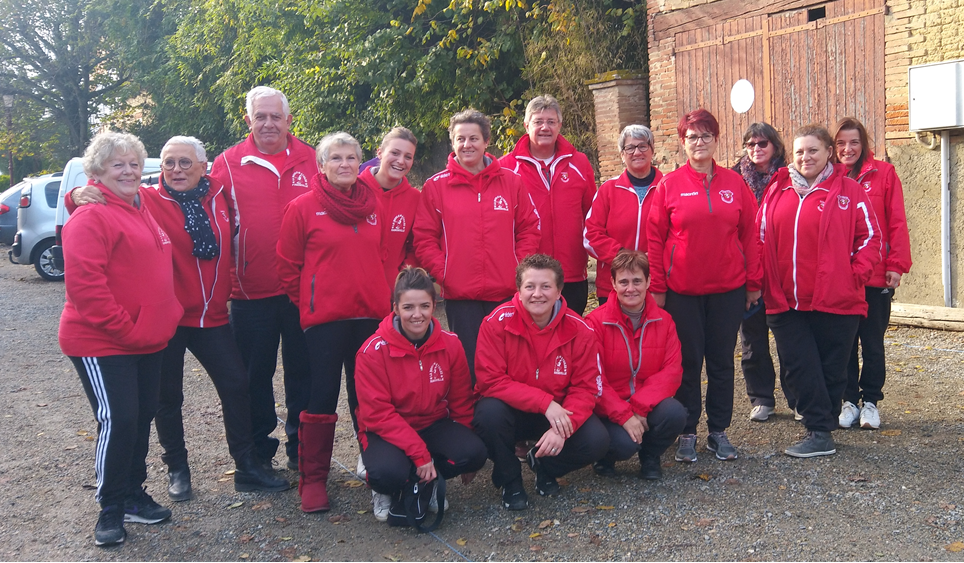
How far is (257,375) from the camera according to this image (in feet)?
16.1

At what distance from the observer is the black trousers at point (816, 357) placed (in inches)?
190

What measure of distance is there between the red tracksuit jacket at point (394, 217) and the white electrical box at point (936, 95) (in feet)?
18.9

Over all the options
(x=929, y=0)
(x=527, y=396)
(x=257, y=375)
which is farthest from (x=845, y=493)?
(x=929, y=0)

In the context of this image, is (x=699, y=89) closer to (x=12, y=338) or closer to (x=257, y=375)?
(x=257, y=375)

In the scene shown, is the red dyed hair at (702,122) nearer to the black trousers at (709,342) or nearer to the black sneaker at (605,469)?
the black trousers at (709,342)

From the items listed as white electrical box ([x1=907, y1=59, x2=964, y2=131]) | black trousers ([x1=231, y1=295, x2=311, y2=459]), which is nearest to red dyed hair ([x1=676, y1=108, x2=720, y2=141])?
black trousers ([x1=231, y1=295, x2=311, y2=459])

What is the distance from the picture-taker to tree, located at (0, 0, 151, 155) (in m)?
29.9

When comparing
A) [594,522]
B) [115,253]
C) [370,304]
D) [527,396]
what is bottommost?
[594,522]

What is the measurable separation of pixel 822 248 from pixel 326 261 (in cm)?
280

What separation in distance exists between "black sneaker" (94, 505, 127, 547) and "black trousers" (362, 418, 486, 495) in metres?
1.22

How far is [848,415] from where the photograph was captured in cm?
533

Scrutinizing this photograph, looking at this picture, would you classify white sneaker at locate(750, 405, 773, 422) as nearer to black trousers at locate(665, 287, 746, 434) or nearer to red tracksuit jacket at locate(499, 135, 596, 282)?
black trousers at locate(665, 287, 746, 434)

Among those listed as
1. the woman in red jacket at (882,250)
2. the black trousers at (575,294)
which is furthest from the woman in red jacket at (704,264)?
the woman in red jacket at (882,250)

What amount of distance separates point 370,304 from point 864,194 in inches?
117
